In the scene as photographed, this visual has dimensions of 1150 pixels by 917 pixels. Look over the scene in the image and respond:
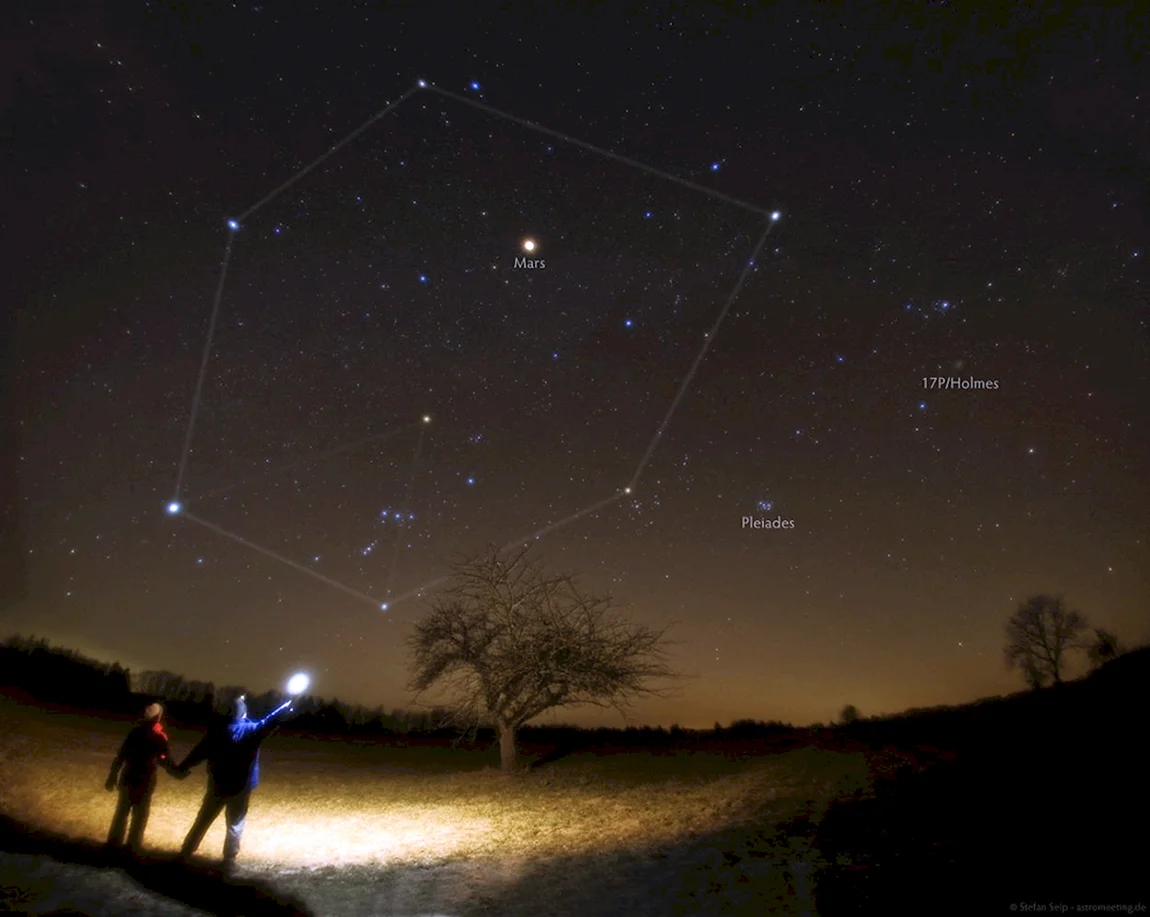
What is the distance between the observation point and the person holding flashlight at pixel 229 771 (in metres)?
9.12

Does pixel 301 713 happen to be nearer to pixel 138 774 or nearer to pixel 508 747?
pixel 508 747

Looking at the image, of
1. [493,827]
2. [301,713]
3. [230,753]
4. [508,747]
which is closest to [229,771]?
[230,753]

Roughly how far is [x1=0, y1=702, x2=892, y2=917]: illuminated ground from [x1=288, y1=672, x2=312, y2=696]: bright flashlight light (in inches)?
91.9

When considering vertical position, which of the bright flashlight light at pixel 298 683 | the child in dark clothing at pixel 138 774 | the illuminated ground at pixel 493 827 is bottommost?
the illuminated ground at pixel 493 827

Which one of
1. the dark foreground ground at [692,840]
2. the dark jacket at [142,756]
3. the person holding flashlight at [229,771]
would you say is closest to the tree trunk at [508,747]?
the dark foreground ground at [692,840]

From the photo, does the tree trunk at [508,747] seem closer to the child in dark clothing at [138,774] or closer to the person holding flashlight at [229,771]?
the person holding flashlight at [229,771]

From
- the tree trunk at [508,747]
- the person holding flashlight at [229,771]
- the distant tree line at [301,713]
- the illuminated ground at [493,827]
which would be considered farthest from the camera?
the distant tree line at [301,713]

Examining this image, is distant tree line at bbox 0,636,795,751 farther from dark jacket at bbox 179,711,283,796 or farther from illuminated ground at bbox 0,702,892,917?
dark jacket at bbox 179,711,283,796

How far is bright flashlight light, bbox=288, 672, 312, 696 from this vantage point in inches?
332

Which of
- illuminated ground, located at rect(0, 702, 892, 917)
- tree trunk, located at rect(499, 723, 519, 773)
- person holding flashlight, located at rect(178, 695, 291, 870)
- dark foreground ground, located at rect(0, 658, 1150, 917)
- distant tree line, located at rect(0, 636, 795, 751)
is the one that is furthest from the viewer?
distant tree line, located at rect(0, 636, 795, 751)

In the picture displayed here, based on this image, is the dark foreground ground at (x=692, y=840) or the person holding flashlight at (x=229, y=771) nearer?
the dark foreground ground at (x=692, y=840)

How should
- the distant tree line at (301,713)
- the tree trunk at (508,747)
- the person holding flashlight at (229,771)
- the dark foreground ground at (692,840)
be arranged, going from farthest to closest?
1. the distant tree line at (301,713)
2. the tree trunk at (508,747)
3. the person holding flashlight at (229,771)
4. the dark foreground ground at (692,840)

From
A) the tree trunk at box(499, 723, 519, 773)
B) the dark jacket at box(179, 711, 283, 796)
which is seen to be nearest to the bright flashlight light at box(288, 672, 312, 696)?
the dark jacket at box(179, 711, 283, 796)

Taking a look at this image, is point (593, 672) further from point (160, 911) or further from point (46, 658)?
point (46, 658)
